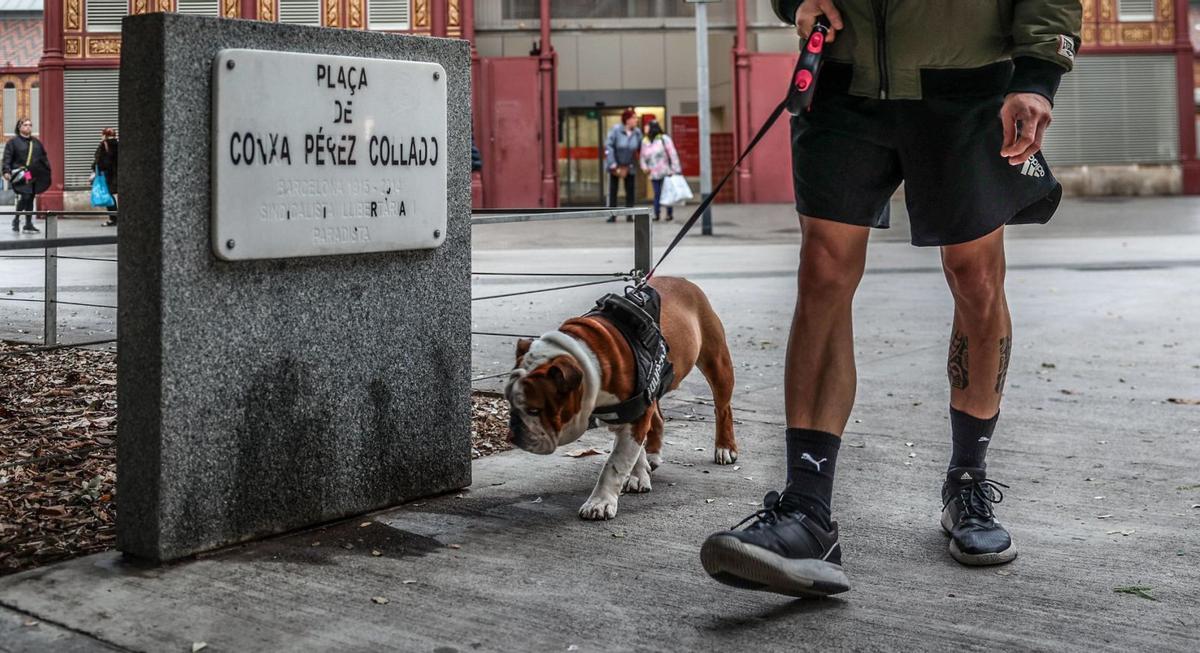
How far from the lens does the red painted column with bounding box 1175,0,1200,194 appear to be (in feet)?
113

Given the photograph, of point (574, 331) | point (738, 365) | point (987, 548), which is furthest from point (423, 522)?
point (738, 365)

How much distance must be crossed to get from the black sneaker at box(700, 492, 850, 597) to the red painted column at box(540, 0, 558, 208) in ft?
97.4

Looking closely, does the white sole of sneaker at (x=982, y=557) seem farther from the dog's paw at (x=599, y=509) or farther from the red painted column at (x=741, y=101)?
the red painted column at (x=741, y=101)

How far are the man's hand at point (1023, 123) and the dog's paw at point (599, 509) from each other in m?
1.46

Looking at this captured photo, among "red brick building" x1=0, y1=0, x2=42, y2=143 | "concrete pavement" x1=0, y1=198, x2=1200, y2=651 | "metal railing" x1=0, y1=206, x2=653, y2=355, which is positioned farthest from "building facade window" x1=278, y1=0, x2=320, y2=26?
"concrete pavement" x1=0, y1=198, x2=1200, y2=651

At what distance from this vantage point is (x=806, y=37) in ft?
10.8

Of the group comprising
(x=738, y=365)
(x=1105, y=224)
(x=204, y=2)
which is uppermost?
(x=204, y=2)

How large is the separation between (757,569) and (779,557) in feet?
0.22

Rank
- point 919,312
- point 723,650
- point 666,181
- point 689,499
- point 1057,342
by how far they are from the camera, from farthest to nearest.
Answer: point 666,181
point 919,312
point 1057,342
point 689,499
point 723,650

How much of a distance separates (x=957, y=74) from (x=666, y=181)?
2012 centimetres

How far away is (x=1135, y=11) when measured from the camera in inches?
1368

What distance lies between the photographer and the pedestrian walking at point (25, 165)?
22.9m

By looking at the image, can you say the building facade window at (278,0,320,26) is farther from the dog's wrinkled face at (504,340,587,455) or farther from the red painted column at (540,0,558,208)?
the dog's wrinkled face at (504,340,587,455)

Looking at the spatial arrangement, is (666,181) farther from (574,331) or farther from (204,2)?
(574,331)
